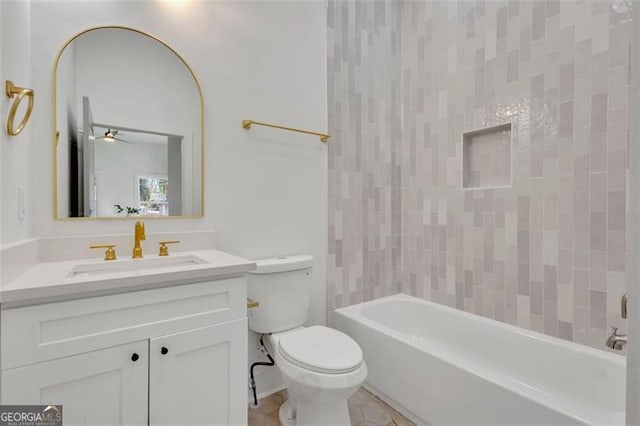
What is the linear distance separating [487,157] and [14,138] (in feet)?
7.72

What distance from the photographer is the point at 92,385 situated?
3.23 ft

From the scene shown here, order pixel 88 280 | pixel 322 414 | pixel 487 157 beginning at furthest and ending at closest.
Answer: pixel 487 157 < pixel 322 414 < pixel 88 280

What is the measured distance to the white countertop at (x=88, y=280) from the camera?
0.87m

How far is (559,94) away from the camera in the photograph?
1649 mm

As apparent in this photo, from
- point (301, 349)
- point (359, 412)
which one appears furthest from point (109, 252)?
point (359, 412)

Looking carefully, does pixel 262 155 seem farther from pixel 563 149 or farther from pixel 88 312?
pixel 563 149

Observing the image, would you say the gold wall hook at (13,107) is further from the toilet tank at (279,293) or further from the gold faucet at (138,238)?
the toilet tank at (279,293)

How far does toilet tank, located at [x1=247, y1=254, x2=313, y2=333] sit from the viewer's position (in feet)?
5.58

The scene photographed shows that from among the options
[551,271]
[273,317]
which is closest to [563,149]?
[551,271]

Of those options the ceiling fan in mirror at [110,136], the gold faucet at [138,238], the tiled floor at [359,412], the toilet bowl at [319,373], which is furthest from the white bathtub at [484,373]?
the ceiling fan in mirror at [110,136]

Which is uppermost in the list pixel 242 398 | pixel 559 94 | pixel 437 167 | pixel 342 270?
pixel 559 94

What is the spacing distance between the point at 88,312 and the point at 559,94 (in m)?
2.28

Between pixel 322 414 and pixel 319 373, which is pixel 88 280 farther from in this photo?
pixel 322 414

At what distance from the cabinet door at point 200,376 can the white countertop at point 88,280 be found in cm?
20
